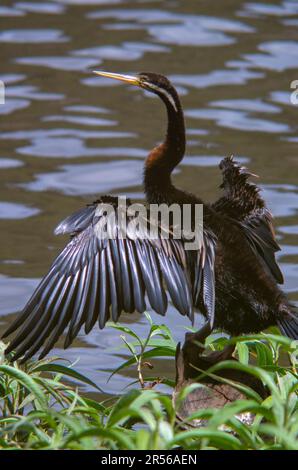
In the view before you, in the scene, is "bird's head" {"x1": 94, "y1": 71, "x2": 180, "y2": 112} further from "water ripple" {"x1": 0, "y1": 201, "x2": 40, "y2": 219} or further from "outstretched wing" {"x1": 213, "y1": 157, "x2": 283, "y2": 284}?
"water ripple" {"x1": 0, "y1": 201, "x2": 40, "y2": 219}

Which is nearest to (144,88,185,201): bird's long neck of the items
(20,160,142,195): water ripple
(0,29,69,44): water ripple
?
(20,160,142,195): water ripple

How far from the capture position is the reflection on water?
947cm

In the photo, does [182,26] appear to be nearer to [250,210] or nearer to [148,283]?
[250,210]

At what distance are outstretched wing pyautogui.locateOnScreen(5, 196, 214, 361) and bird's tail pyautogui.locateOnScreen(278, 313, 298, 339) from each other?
0.45 metres

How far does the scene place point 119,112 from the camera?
12.3 meters

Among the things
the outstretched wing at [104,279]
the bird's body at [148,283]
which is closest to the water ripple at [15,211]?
the bird's body at [148,283]

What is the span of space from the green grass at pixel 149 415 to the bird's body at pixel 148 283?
201 mm

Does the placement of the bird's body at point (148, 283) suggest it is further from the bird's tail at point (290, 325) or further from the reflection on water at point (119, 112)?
the reflection on water at point (119, 112)

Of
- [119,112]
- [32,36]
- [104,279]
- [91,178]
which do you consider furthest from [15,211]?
[32,36]

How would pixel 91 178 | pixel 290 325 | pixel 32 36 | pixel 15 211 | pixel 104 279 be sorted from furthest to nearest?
pixel 32 36 → pixel 91 178 → pixel 15 211 → pixel 290 325 → pixel 104 279

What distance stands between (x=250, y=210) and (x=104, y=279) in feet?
3.93

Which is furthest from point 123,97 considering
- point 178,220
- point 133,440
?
point 133,440

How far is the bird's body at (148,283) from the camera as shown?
5785 millimetres
